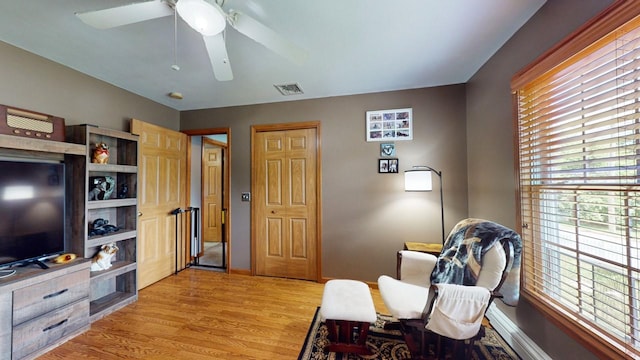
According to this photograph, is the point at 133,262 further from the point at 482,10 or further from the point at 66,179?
the point at 482,10

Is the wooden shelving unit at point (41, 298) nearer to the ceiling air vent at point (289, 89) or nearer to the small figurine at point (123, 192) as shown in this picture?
the small figurine at point (123, 192)

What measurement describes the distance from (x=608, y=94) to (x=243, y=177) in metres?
3.26

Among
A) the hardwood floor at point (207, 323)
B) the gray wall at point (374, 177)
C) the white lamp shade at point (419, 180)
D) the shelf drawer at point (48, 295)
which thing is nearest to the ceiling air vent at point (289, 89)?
the gray wall at point (374, 177)

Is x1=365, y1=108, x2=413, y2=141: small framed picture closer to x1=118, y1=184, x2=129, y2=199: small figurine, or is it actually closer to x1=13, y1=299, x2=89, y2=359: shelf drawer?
x1=118, y1=184, x2=129, y2=199: small figurine

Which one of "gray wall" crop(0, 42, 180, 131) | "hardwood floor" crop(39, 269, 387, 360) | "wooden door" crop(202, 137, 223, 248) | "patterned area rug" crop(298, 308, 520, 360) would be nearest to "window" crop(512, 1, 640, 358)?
"patterned area rug" crop(298, 308, 520, 360)

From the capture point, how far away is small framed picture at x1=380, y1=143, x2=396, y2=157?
2.75 m

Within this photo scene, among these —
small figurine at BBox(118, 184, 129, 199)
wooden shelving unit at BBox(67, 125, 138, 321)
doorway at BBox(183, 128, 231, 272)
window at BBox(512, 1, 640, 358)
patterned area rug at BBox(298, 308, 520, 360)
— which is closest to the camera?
window at BBox(512, 1, 640, 358)

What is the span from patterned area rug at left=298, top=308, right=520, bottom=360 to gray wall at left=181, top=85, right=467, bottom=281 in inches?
36.6


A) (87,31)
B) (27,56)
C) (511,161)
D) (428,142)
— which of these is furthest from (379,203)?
(27,56)

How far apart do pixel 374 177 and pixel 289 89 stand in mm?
1490

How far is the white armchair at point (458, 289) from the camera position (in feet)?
4.59

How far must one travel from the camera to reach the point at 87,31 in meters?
1.71

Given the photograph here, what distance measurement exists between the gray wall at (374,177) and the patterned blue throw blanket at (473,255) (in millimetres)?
874

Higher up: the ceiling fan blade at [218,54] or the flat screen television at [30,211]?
the ceiling fan blade at [218,54]
